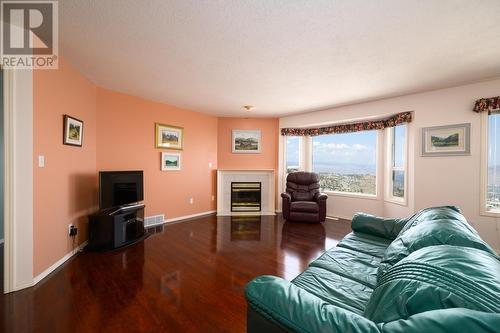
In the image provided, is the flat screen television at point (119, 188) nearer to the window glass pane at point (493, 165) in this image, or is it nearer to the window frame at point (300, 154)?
the window frame at point (300, 154)

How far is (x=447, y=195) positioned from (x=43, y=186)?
534cm

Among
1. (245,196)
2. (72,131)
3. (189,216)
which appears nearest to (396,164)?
(245,196)

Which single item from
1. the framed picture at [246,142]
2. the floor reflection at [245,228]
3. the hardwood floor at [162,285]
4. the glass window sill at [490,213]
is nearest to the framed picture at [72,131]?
the hardwood floor at [162,285]

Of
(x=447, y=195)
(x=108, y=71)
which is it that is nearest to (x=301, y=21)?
(x=108, y=71)

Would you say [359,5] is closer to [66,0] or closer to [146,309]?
[66,0]

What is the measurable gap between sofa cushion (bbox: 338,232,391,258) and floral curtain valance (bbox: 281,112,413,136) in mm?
2605

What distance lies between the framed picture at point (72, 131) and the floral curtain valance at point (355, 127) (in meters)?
Result: 4.02

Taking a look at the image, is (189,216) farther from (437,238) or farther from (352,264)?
(437,238)

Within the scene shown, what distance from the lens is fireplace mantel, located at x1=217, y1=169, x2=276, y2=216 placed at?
509 centimetres

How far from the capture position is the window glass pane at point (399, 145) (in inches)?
159

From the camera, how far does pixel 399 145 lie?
13.6 feet

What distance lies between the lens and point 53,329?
5.04 feet

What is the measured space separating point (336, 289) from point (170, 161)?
12.5 ft

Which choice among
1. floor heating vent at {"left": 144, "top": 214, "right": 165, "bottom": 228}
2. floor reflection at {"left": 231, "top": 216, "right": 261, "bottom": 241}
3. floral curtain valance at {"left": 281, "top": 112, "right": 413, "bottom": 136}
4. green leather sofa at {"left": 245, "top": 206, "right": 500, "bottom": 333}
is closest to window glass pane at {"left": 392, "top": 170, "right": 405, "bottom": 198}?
floral curtain valance at {"left": 281, "top": 112, "right": 413, "bottom": 136}
